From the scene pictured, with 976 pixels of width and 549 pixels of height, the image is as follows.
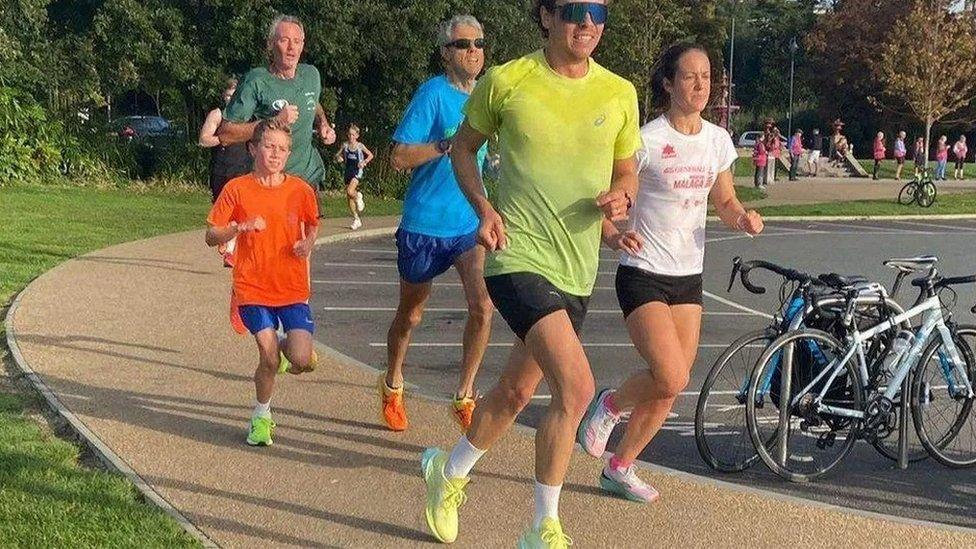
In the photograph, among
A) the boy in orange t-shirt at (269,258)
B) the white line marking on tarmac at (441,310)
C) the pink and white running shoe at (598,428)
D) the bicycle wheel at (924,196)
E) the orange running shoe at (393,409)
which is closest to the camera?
the pink and white running shoe at (598,428)

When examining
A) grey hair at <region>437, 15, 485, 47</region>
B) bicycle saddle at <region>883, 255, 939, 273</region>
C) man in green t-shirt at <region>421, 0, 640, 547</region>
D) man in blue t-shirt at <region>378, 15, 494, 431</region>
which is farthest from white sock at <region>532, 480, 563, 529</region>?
bicycle saddle at <region>883, 255, 939, 273</region>

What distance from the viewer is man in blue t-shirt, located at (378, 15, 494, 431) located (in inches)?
230

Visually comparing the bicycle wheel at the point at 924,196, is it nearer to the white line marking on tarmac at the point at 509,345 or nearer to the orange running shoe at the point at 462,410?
the white line marking on tarmac at the point at 509,345

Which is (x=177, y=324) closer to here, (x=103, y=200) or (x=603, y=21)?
(x=603, y=21)

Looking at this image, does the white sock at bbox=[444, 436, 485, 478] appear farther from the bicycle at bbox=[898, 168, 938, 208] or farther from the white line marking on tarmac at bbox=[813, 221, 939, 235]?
the bicycle at bbox=[898, 168, 938, 208]

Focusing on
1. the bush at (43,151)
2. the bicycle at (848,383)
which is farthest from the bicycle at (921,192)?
the bicycle at (848,383)

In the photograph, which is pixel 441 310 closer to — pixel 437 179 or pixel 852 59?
pixel 437 179

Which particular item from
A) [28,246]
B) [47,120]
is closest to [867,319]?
[28,246]

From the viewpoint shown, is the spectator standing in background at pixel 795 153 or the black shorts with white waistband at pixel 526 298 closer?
the black shorts with white waistband at pixel 526 298

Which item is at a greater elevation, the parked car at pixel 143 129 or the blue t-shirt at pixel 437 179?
the blue t-shirt at pixel 437 179

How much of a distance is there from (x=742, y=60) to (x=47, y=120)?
224 ft

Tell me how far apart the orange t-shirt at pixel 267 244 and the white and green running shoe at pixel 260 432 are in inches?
22.1

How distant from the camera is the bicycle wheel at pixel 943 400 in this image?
6152mm

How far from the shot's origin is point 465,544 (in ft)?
15.0
